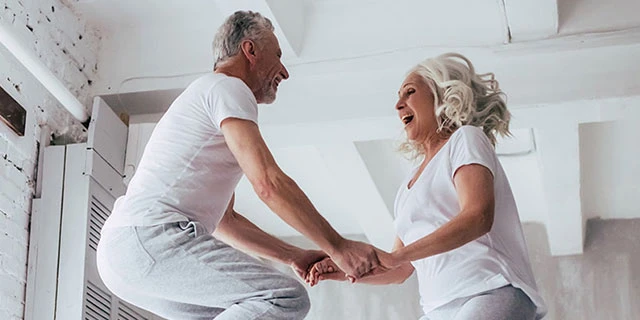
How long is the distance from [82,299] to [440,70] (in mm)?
1592

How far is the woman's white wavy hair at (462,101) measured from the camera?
9.09ft

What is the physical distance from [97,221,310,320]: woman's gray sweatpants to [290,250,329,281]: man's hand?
1.33 ft

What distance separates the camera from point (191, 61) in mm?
4086

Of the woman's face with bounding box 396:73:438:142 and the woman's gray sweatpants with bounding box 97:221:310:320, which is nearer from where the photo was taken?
the woman's gray sweatpants with bounding box 97:221:310:320

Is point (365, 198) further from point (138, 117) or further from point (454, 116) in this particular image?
point (454, 116)

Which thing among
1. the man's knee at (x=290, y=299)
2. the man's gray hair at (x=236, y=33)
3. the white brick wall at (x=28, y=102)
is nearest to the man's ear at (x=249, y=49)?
the man's gray hair at (x=236, y=33)

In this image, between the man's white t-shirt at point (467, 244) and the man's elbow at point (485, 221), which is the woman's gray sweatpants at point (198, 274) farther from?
the man's elbow at point (485, 221)

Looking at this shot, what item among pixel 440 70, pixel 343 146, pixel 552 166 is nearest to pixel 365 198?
pixel 343 146

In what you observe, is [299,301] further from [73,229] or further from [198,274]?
[73,229]

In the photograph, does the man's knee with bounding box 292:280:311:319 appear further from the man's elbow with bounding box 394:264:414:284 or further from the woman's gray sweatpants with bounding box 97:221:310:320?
the man's elbow with bounding box 394:264:414:284

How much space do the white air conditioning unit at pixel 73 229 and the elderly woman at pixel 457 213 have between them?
123 centimetres

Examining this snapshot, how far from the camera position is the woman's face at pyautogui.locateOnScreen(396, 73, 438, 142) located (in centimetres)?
286

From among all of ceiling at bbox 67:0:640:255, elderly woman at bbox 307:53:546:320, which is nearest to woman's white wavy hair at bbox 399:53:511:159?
elderly woman at bbox 307:53:546:320

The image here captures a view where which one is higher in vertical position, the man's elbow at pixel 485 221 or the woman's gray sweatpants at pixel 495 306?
the man's elbow at pixel 485 221
